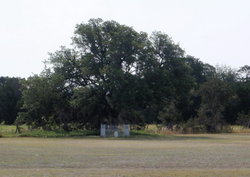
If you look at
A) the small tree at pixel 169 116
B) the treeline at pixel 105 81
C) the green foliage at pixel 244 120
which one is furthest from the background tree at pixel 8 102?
the green foliage at pixel 244 120

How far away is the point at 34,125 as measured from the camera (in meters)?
64.4

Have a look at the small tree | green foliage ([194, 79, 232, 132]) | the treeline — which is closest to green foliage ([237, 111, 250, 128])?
green foliage ([194, 79, 232, 132])

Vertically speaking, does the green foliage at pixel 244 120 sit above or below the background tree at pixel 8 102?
below

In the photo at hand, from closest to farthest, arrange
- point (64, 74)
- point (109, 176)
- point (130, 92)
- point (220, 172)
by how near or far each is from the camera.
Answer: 1. point (109, 176)
2. point (220, 172)
3. point (130, 92)
4. point (64, 74)

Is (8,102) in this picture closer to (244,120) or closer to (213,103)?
(213,103)

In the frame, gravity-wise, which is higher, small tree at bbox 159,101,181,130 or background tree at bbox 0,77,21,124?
background tree at bbox 0,77,21,124

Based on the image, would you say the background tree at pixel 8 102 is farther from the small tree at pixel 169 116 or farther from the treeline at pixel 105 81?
the treeline at pixel 105 81

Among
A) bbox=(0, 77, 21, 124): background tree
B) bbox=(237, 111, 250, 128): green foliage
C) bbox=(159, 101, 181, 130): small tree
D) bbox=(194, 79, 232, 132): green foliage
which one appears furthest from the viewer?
bbox=(0, 77, 21, 124): background tree

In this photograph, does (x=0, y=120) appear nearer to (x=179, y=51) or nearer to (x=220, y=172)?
(x=179, y=51)

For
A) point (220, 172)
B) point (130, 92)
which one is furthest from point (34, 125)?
point (220, 172)

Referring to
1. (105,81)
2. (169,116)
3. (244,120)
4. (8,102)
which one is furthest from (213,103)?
(8,102)

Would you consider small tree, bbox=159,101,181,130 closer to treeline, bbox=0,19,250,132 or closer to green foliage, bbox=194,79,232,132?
green foliage, bbox=194,79,232,132

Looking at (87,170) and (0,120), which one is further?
(0,120)

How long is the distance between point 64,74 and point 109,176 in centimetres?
4766
